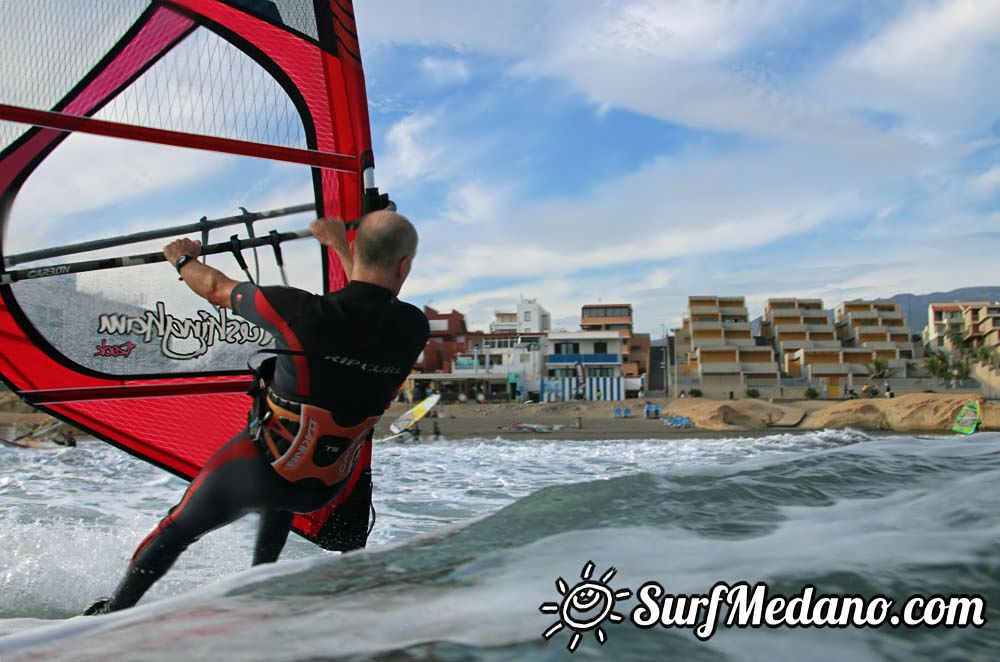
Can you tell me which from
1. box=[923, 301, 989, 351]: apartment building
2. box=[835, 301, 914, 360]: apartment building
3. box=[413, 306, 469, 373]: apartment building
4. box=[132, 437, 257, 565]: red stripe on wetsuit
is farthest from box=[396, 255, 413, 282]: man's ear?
box=[923, 301, 989, 351]: apartment building

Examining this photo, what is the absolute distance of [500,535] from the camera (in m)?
1.79

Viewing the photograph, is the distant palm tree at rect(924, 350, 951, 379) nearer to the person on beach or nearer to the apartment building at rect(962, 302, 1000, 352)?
the apartment building at rect(962, 302, 1000, 352)

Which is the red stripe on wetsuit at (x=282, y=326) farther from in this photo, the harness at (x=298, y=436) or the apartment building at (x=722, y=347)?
the apartment building at (x=722, y=347)

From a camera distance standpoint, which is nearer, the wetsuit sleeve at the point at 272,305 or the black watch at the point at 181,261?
the wetsuit sleeve at the point at 272,305

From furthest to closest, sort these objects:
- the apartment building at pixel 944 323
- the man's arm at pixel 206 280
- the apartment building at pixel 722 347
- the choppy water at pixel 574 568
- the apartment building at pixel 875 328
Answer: the apartment building at pixel 944 323, the apartment building at pixel 875 328, the apartment building at pixel 722 347, the man's arm at pixel 206 280, the choppy water at pixel 574 568

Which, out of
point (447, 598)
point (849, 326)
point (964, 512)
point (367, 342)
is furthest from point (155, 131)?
point (849, 326)

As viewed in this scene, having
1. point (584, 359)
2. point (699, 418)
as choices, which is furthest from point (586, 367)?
point (699, 418)

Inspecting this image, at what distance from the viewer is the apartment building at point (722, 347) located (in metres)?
47.1

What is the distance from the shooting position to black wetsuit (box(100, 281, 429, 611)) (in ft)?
6.02

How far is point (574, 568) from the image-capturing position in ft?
4.94

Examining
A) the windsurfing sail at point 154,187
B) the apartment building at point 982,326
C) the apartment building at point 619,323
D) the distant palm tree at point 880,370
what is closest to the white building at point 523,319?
the apartment building at point 619,323

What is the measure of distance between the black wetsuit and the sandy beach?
9.11 m

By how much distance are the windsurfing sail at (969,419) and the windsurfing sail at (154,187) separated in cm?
1543

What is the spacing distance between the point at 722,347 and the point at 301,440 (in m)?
50.2
